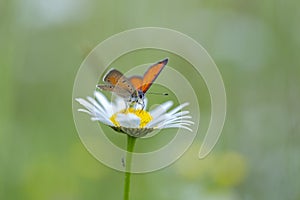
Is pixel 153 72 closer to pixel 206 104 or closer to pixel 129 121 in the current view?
pixel 129 121

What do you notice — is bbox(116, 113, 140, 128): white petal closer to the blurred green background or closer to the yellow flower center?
the yellow flower center

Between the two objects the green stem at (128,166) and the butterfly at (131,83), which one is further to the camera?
the butterfly at (131,83)

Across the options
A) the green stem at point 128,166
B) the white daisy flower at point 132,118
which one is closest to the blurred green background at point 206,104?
the white daisy flower at point 132,118

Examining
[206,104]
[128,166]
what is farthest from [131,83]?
[206,104]

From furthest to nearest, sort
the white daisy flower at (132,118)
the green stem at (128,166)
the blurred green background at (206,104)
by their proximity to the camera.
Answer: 1. the blurred green background at (206,104)
2. the white daisy flower at (132,118)
3. the green stem at (128,166)

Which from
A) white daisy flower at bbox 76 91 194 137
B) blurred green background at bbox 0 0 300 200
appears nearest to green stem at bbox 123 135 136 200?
white daisy flower at bbox 76 91 194 137

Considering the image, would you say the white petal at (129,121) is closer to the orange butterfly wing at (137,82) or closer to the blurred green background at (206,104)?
the orange butterfly wing at (137,82)

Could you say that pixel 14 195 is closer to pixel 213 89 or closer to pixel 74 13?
pixel 213 89

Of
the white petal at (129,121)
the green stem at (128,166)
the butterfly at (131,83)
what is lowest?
the green stem at (128,166)
